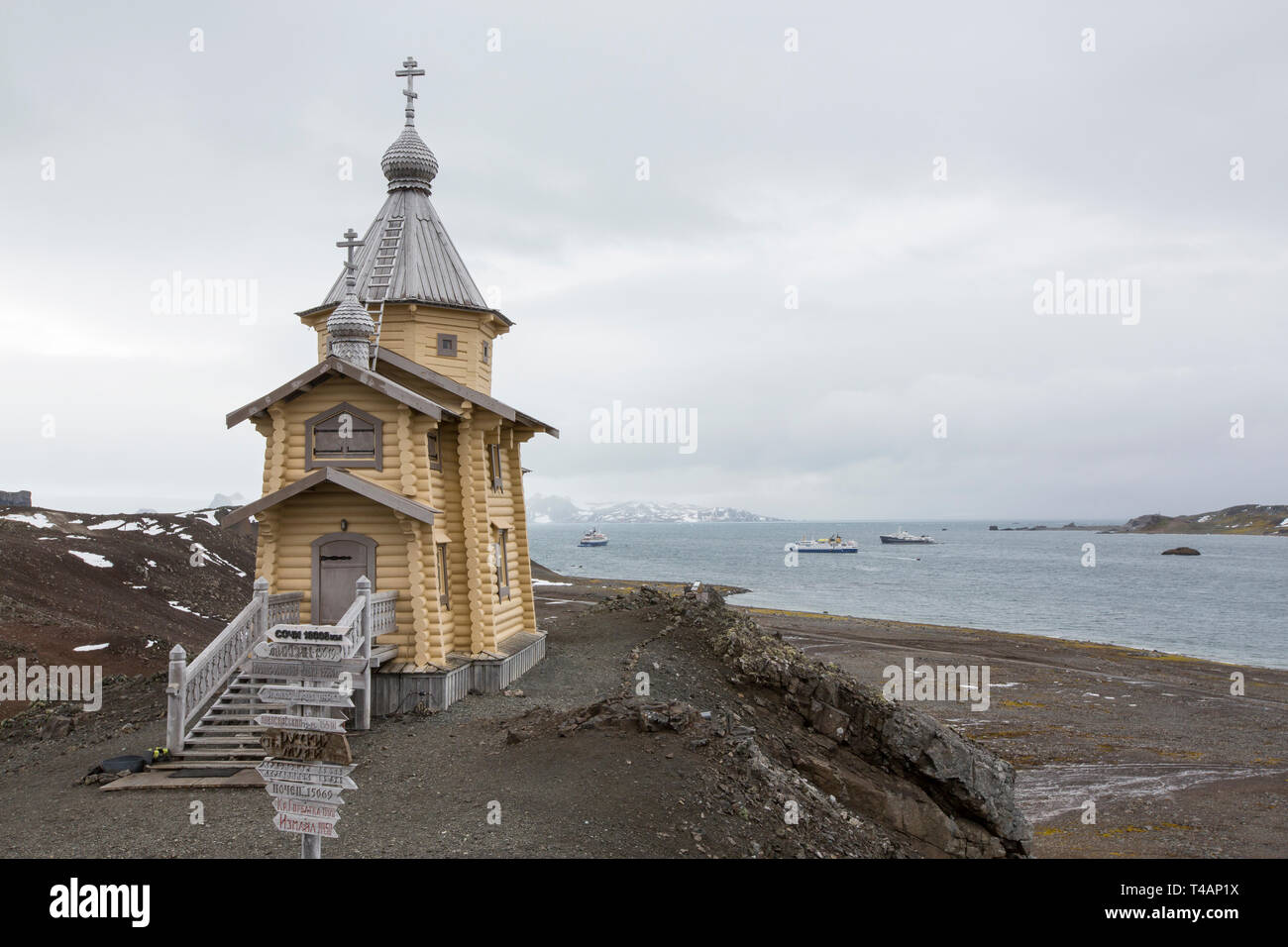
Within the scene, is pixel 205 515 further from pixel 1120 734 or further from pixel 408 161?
pixel 1120 734

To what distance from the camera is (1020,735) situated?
29.7m

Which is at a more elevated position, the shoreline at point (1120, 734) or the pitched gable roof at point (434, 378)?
the pitched gable roof at point (434, 378)

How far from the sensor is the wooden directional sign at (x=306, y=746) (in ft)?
24.9

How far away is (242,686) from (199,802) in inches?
167

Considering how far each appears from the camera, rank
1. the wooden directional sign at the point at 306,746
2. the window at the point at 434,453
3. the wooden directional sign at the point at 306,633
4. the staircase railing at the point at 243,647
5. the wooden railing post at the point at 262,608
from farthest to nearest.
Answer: the window at the point at 434,453
the wooden railing post at the point at 262,608
the staircase railing at the point at 243,647
the wooden directional sign at the point at 306,633
the wooden directional sign at the point at 306,746

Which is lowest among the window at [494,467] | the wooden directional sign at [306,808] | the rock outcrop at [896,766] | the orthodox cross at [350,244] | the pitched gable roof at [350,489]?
the rock outcrop at [896,766]

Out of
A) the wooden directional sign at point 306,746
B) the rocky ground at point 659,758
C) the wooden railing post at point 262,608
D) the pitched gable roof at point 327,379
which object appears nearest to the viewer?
the wooden directional sign at point 306,746

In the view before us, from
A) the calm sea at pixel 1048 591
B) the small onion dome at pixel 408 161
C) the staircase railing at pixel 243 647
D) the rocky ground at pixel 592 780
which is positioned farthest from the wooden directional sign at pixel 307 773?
the calm sea at pixel 1048 591

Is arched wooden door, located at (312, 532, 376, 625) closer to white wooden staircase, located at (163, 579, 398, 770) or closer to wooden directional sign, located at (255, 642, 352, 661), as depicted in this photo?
white wooden staircase, located at (163, 579, 398, 770)

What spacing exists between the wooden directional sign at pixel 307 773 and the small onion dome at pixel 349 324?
14.2m

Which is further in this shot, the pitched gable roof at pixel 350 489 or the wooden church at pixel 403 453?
the wooden church at pixel 403 453

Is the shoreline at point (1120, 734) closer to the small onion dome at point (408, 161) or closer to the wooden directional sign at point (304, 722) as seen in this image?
the wooden directional sign at point (304, 722)

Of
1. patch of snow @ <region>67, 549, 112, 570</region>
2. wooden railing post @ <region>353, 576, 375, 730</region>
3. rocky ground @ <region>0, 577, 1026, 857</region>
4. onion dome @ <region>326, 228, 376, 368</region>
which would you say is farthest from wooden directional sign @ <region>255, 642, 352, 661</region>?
patch of snow @ <region>67, 549, 112, 570</region>
